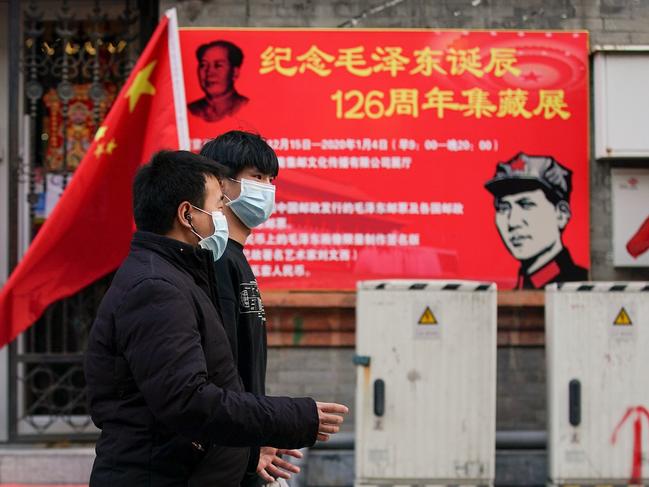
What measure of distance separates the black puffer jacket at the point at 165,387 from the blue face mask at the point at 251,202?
0.89 m

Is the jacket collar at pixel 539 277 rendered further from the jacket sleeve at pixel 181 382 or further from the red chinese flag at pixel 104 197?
the jacket sleeve at pixel 181 382

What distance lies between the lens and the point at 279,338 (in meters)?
6.97

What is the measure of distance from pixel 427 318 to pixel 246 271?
2747 millimetres

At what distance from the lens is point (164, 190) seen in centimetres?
259

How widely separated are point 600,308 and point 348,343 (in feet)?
5.89

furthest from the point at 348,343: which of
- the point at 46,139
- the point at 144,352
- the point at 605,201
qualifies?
the point at 144,352

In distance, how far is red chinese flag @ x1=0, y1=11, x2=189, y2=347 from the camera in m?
6.30

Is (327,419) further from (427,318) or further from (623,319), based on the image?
(623,319)

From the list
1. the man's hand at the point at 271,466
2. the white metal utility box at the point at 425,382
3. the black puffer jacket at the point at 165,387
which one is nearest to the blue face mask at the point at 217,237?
the black puffer jacket at the point at 165,387

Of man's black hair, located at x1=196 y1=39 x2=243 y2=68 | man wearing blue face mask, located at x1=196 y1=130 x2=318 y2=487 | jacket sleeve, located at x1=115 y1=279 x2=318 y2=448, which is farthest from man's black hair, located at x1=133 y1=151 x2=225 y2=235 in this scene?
man's black hair, located at x1=196 y1=39 x2=243 y2=68

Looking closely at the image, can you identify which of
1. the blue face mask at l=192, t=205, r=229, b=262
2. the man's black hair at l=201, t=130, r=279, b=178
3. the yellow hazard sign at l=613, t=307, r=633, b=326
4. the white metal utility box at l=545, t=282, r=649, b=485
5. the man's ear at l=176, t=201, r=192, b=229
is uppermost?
the man's black hair at l=201, t=130, r=279, b=178

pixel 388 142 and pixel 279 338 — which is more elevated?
pixel 388 142

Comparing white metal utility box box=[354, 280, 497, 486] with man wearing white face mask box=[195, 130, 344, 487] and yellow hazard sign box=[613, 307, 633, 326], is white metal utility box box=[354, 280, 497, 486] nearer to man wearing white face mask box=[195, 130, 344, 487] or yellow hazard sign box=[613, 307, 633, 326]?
yellow hazard sign box=[613, 307, 633, 326]

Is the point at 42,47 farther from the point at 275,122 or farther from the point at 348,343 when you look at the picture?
the point at 348,343
